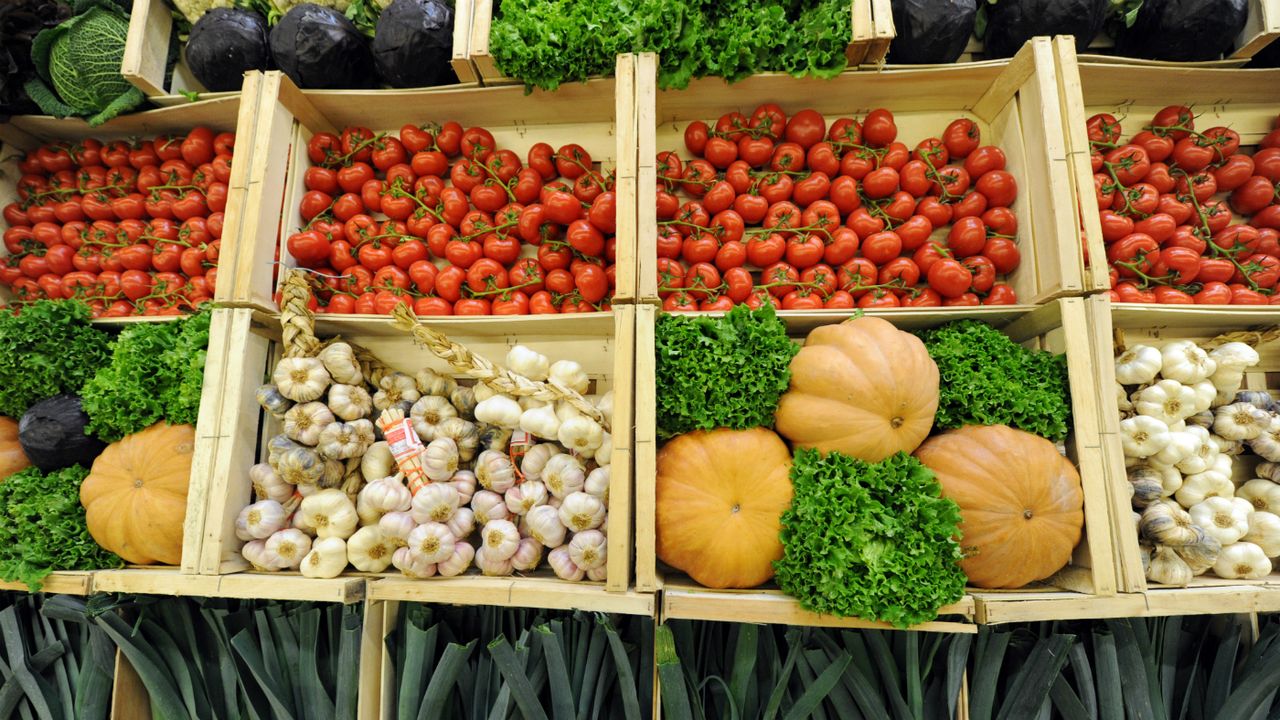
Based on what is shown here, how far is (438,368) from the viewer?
2229 millimetres

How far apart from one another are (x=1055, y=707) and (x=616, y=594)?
157 centimetres

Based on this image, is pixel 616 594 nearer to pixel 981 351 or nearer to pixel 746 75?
pixel 981 351

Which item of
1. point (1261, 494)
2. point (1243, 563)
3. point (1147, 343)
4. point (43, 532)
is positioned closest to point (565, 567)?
point (43, 532)

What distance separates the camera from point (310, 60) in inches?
84.5

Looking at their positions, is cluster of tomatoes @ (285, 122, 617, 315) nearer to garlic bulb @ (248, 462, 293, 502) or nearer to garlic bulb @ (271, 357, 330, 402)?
garlic bulb @ (271, 357, 330, 402)

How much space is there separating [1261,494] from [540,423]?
2.79 meters

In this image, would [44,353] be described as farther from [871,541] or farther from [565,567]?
[871,541]

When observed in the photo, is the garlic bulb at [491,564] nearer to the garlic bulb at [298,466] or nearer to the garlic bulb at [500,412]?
the garlic bulb at [500,412]

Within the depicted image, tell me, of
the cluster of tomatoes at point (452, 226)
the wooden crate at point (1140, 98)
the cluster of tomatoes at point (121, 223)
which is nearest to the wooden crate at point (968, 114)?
the wooden crate at point (1140, 98)

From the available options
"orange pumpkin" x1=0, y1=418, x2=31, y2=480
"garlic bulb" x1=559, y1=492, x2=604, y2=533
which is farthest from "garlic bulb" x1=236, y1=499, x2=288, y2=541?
"orange pumpkin" x1=0, y1=418, x2=31, y2=480

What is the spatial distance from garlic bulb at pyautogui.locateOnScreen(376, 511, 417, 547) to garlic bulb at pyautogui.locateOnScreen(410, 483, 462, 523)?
0.10ft

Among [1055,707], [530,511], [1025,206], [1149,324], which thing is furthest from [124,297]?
[1149,324]

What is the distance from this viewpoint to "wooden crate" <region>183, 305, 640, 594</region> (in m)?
1.62

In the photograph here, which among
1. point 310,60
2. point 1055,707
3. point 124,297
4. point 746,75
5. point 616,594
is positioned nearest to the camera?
point 616,594
